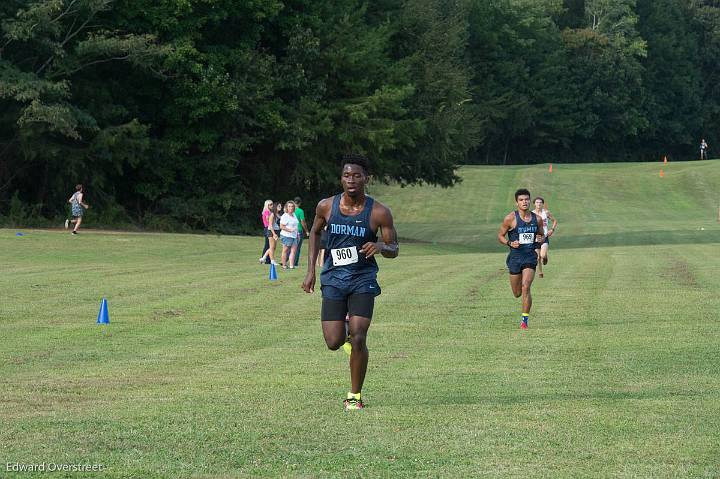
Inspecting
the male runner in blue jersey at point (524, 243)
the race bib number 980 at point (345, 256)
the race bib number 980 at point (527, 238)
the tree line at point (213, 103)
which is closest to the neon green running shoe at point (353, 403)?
the race bib number 980 at point (345, 256)

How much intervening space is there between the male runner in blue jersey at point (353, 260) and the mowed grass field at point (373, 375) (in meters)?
0.62

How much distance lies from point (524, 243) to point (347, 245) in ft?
29.5

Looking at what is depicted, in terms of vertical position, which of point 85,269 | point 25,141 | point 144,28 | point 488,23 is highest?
point 488,23

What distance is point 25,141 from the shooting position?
47125 mm

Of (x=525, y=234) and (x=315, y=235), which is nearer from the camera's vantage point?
(x=315, y=235)

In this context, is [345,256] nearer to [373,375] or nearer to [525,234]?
[373,375]

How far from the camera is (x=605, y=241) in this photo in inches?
2183

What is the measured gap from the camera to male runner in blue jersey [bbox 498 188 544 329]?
1881 cm

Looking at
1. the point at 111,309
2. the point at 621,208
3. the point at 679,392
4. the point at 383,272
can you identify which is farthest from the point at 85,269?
the point at 621,208

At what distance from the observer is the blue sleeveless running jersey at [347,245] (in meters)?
10.2

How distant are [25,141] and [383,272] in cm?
2135

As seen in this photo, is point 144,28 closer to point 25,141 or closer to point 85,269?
point 25,141

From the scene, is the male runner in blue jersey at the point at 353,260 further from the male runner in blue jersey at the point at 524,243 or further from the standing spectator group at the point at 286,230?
the standing spectator group at the point at 286,230

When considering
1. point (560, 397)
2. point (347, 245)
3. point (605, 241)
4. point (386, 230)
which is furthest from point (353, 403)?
point (605, 241)
